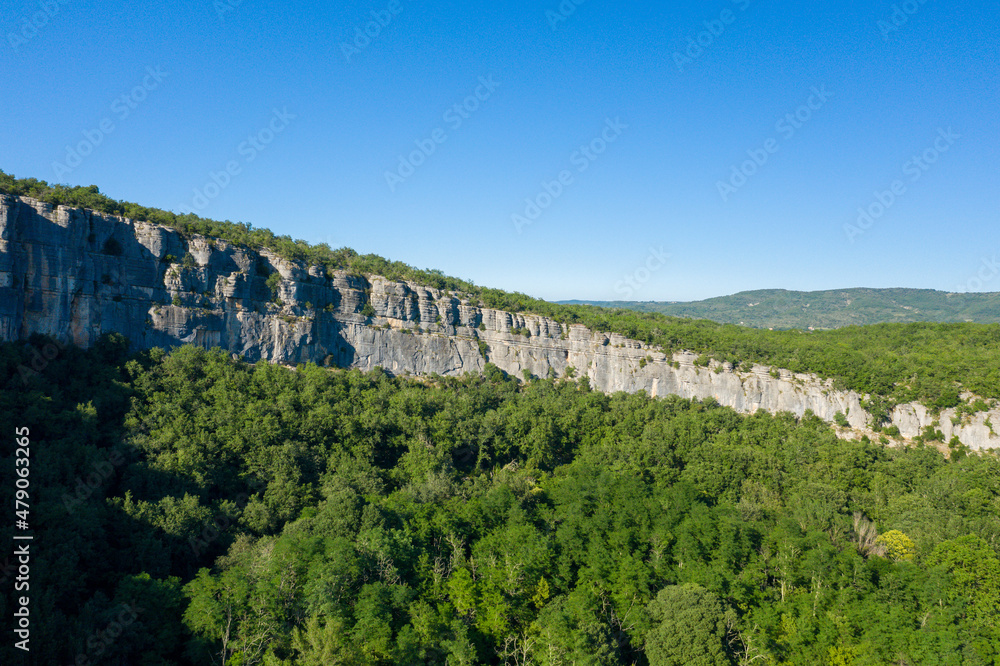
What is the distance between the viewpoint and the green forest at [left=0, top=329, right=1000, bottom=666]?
23.2 meters

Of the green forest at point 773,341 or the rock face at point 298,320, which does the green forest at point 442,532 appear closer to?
the rock face at point 298,320

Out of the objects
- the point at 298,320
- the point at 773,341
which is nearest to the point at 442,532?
the point at 298,320

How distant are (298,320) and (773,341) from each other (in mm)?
52066

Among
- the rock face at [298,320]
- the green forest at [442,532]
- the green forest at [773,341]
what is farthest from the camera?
the green forest at [773,341]

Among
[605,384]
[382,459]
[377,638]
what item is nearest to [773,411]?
[605,384]

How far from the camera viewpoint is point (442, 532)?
30.6m

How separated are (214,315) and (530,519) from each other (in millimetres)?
31836

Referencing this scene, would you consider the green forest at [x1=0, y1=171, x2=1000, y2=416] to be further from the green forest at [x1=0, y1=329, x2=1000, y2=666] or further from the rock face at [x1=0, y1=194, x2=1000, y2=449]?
the green forest at [x1=0, y1=329, x2=1000, y2=666]

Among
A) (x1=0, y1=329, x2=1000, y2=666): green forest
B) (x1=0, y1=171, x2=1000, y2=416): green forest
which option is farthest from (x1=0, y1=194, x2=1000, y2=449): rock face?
(x1=0, y1=329, x2=1000, y2=666): green forest

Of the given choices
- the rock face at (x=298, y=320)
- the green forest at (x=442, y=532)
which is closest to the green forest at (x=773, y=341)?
the rock face at (x=298, y=320)

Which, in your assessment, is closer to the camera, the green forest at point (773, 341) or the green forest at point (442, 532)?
the green forest at point (442, 532)

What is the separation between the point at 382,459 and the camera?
44.0 meters

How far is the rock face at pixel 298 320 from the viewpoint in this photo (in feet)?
127

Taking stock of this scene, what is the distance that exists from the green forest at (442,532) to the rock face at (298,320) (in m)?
2.81
